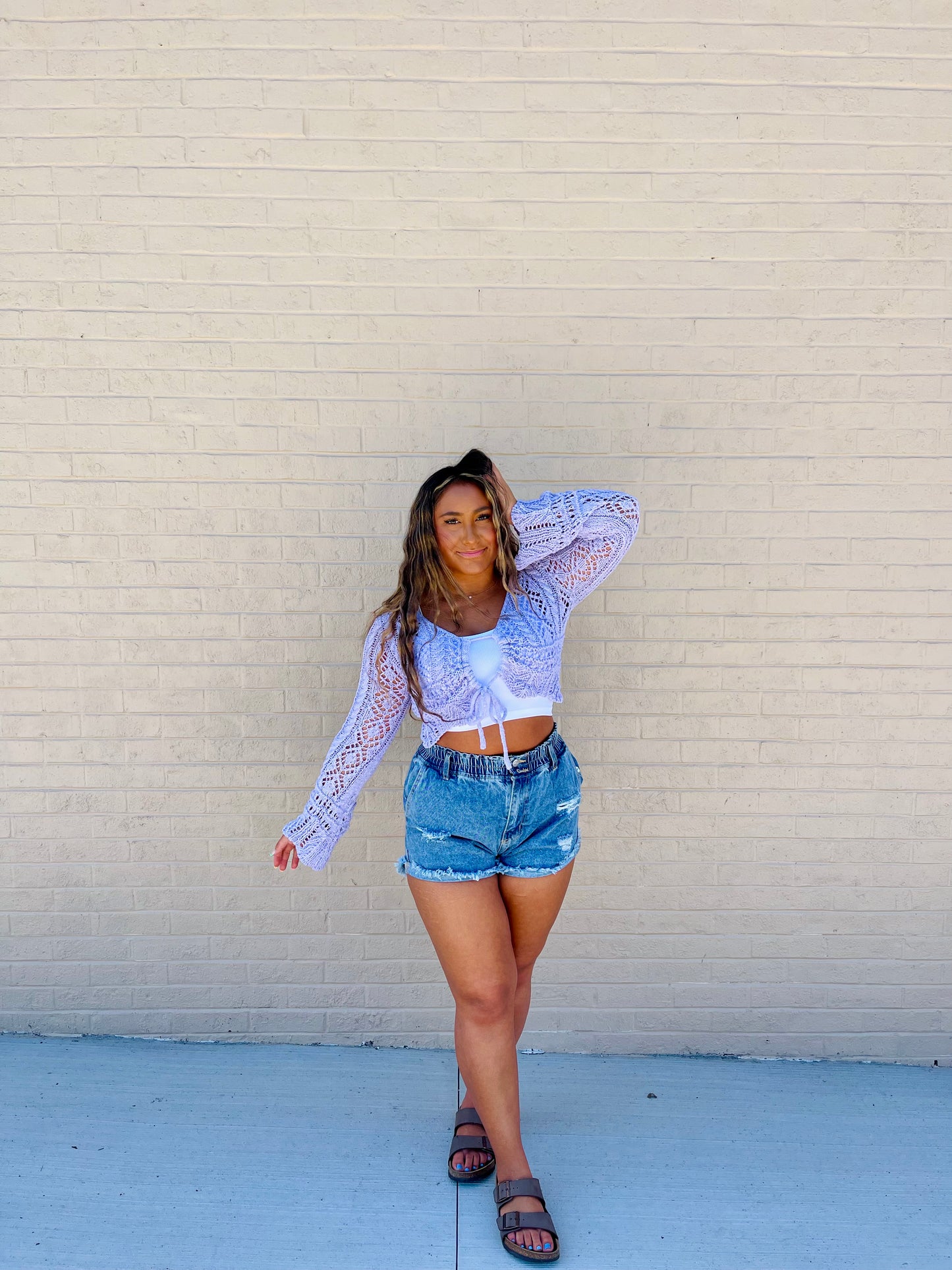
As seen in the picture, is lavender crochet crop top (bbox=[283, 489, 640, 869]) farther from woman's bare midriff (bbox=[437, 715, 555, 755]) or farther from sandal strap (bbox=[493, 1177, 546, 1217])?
sandal strap (bbox=[493, 1177, 546, 1217])

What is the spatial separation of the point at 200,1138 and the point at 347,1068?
511 mm

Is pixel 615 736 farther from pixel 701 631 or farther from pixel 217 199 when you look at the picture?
pixel 217 199

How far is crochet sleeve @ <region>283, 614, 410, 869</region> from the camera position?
2.56 meters

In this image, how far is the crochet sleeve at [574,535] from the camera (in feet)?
8.43

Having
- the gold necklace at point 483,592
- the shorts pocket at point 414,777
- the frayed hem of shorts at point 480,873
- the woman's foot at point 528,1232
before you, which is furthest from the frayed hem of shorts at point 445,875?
the woman's foot at point 528,1232

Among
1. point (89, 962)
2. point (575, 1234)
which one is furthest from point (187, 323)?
point (575, 1234)

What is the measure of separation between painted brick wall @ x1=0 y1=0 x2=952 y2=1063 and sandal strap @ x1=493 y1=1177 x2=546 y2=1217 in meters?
0.81

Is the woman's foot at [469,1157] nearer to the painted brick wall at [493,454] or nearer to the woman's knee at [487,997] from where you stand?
the woman's knee at [487,997]

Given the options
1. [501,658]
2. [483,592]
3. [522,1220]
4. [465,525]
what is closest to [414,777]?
[501,658]

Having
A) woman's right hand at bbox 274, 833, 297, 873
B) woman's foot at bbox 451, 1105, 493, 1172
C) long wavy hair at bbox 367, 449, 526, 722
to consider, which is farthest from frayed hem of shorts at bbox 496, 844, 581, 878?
woman's foot at bbox 451, 1105, 493, 1172

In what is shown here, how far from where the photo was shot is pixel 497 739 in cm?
243

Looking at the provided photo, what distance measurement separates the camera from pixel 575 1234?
8.02ft

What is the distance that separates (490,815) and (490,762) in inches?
5.1

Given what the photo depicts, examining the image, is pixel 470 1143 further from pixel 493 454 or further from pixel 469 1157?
pixel 493 454
